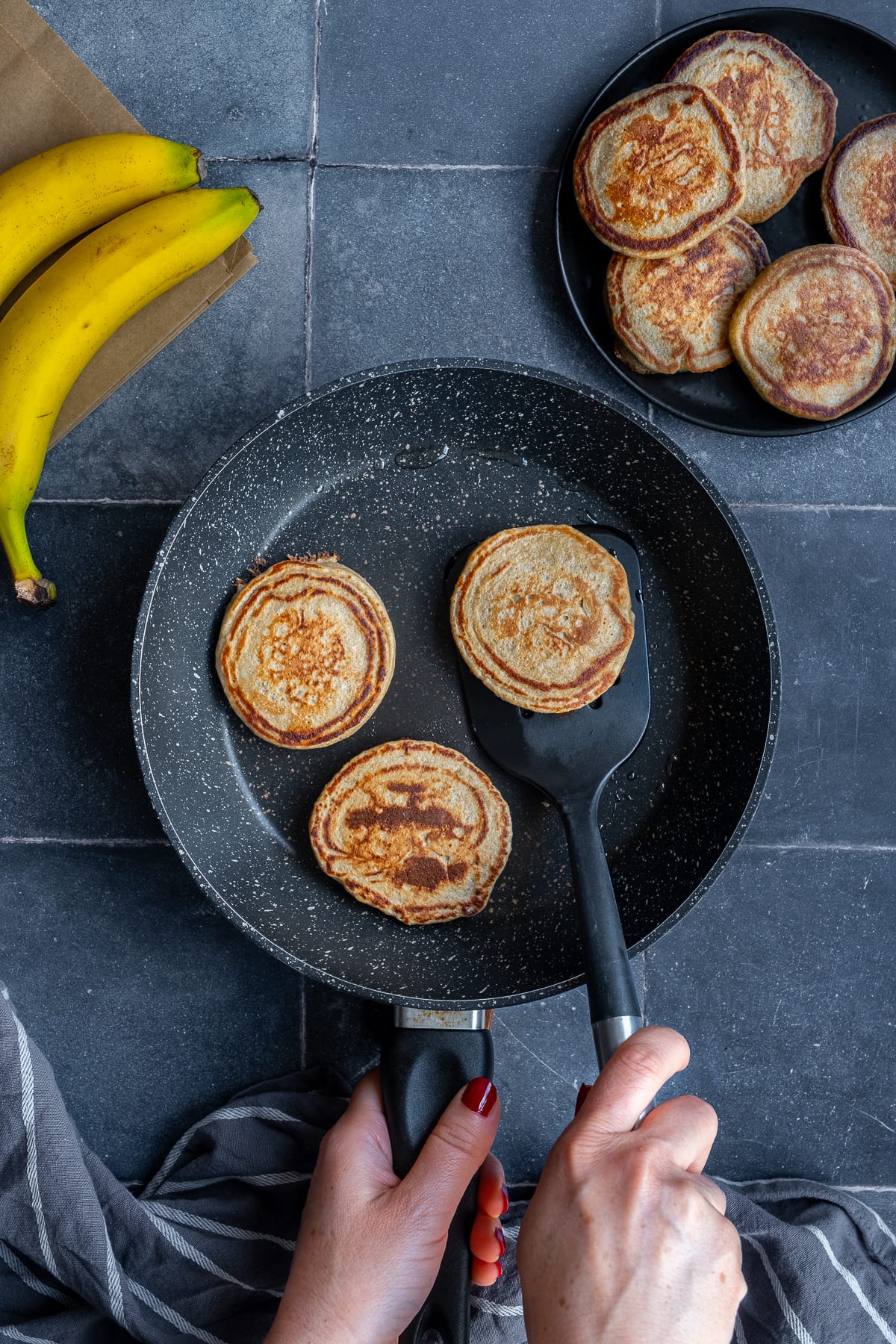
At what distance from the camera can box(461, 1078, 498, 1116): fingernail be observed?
120cm

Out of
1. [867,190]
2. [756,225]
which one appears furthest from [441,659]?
[867,190]

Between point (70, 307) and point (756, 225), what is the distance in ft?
3.42

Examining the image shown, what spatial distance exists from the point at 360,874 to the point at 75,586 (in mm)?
640

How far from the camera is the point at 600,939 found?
1.18 metres

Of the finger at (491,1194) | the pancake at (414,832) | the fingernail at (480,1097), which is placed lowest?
the finger at (491,1194)

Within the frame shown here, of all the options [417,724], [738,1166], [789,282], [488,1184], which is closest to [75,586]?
[417,724]

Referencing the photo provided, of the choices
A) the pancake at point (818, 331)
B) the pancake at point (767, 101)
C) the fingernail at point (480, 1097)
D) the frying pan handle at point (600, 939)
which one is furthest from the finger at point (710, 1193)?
the pancake at point (767, 101)

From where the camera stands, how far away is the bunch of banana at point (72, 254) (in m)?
1.32

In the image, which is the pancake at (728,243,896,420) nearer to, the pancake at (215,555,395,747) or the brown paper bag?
the pancake at (215,555,395,747)

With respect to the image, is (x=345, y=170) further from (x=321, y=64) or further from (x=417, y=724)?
(x=417, y=724)

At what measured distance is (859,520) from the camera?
1.50 metres

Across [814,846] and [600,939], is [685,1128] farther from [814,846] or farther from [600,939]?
[814,846]

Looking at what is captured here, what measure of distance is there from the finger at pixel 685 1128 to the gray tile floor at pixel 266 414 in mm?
555

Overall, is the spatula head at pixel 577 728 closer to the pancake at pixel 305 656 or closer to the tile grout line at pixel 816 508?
the pancake at pixel 305 656
